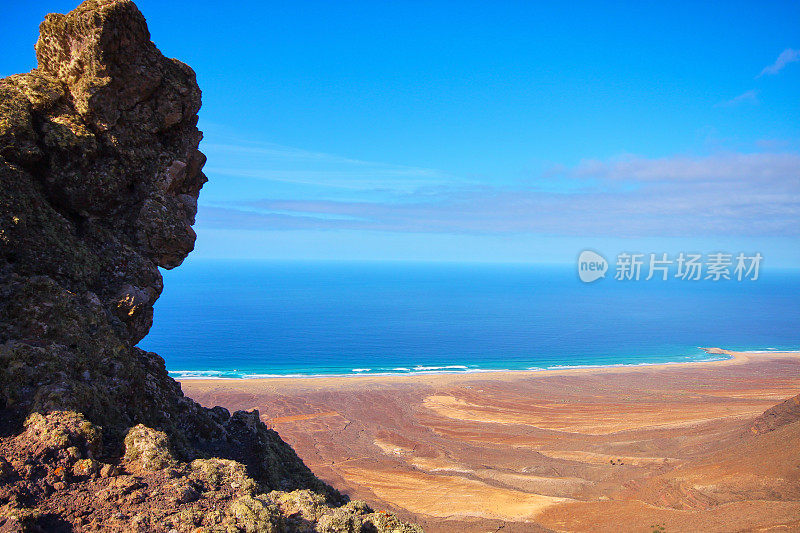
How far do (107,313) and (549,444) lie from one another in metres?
27.0

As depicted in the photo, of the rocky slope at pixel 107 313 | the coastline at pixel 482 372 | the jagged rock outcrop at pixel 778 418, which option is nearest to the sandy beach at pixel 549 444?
the jagged rock outcrop at pixel 778 418

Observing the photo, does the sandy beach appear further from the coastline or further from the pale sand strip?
the coastline

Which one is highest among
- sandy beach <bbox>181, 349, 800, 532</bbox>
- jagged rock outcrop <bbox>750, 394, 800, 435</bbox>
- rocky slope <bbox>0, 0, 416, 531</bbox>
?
rocky slope <bbox>0, 0, 416, 531</bbox>

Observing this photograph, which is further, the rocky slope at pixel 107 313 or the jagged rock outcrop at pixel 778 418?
the jagged rock outcrop at pixel 778 418

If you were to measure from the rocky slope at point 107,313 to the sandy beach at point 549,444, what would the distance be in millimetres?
13101

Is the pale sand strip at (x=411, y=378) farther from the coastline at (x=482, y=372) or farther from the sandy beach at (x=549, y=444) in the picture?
the sandy beach at (x=549, y=444)

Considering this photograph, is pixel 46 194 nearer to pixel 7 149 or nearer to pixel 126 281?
pixel 7 149

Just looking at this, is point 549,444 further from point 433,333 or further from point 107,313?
point 433,333

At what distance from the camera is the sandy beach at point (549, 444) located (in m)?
17.4

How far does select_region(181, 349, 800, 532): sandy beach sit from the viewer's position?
17438 millimetres

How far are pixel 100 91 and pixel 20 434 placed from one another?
5681 millimetres

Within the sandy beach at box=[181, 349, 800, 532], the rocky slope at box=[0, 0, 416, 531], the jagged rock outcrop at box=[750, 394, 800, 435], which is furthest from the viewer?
the jagged rock outcrop at box=[750, 394, 800, 435]

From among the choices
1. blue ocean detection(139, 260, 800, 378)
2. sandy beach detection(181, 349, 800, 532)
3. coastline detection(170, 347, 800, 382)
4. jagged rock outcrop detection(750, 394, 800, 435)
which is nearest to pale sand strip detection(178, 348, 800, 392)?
coastline detection(170, 347, 800, 382)

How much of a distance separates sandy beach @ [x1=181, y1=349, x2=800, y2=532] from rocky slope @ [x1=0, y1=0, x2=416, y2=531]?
13.1 meters
